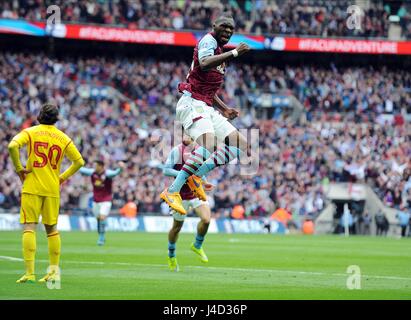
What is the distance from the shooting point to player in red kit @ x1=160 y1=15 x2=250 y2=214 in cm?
A: 1433

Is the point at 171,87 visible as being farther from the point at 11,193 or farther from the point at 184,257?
the point at 184,257

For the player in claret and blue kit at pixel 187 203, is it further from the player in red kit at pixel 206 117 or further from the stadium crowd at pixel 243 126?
the stadium crowd at pixel 243 126

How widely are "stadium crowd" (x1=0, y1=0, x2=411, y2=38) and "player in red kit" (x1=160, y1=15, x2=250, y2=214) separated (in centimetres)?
3373

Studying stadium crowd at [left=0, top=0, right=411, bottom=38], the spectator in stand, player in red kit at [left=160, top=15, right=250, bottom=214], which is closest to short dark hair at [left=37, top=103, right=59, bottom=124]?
player in red kit at [left=160, top=15, right=250, bottom=214]

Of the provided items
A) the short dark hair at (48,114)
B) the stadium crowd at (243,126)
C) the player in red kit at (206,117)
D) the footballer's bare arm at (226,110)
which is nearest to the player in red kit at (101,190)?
the stadium crowd at (243,126)

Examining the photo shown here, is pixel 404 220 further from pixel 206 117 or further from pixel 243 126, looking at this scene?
pixel 206 117

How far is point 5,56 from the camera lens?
47.2m

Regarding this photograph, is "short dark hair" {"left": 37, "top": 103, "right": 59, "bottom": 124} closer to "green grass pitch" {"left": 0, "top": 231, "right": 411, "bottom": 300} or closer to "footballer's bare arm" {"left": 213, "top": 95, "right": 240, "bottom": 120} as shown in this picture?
"green grass pitch" {"left": 0, "top": 231, "right": 411, "bottom": 300}

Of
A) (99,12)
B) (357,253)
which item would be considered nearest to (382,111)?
(99,12)

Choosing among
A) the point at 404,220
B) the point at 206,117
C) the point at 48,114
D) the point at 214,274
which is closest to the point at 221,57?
the point at 206,117

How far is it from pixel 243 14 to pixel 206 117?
37283mm

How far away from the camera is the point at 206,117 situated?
574 inches

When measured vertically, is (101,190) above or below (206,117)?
below

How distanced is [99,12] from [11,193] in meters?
13.4
